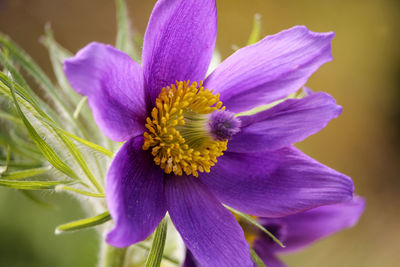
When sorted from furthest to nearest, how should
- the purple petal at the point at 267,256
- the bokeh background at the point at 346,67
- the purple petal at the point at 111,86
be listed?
1. the bokeh background at the point at 346,67
2. the purple petal at the point at 267,256
3. the purple petal at the point at 111,86

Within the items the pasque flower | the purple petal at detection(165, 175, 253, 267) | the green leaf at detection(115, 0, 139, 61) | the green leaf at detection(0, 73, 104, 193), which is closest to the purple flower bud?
the pasque flower

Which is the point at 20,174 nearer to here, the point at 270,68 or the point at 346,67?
the point at 270,68

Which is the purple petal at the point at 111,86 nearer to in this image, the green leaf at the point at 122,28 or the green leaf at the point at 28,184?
the green leaf at the point at 28,184

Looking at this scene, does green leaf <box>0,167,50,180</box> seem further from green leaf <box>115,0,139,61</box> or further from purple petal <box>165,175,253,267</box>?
green leaf <box>115,0,139,61</box>

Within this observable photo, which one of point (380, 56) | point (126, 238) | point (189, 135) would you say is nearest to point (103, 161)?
point (189, 135)

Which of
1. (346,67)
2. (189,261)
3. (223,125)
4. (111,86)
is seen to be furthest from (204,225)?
(346,67)

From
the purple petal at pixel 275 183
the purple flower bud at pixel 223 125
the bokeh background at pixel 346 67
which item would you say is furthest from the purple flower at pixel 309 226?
the bokeh background at pixel 346 67
